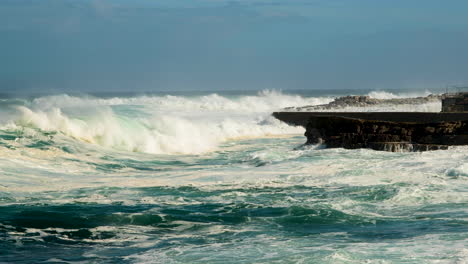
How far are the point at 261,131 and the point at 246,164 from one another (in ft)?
71.7

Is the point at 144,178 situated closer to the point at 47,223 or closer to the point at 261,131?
the point at 47,223

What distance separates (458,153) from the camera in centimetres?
1969

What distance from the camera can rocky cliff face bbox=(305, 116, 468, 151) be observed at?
845 inches

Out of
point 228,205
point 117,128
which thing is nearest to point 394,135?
point 228,205

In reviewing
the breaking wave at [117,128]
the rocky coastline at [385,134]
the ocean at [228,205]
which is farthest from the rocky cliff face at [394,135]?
the breaking wave at [117,128]

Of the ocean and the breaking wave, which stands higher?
the breaking wave

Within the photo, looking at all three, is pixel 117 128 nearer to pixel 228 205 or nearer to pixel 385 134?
pixel 385 134

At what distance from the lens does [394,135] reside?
22.0 metres

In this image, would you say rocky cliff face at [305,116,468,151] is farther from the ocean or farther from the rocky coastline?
the ocean

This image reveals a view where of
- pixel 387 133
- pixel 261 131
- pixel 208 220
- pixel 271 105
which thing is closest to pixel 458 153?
pixel 387 133

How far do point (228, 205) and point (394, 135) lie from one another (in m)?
9.78

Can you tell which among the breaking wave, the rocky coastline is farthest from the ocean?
the breaking wave

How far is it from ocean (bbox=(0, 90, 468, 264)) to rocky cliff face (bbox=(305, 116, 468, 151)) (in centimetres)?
62

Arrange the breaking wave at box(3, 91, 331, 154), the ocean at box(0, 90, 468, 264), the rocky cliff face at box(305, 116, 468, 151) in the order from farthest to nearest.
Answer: the breaking wave at box(3, 91, 331, 154) < the rocky cliff face at box(305, 116, 468, 151) < the ocean at box(0, 90, 468, 264)
